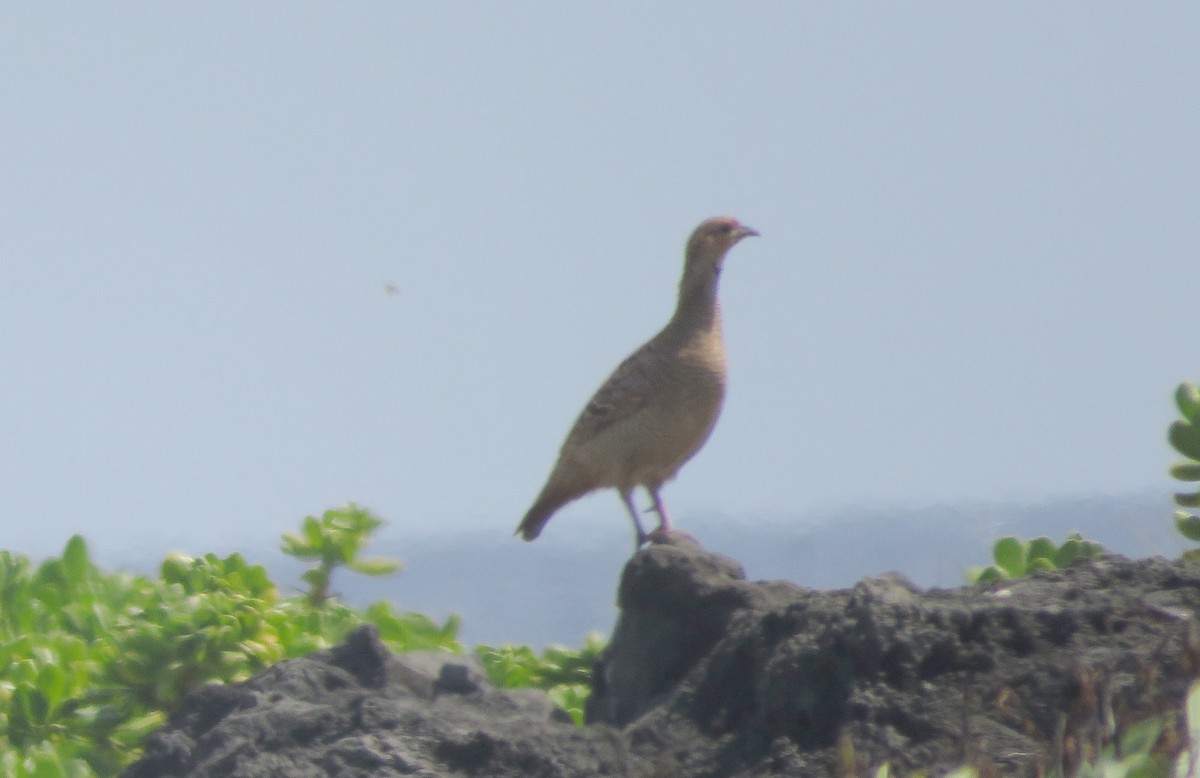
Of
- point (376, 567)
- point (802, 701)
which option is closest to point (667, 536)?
point (376, 567)

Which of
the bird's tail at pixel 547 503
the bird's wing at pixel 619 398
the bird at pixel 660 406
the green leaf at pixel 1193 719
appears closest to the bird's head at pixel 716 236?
the bird at pixel 660 406

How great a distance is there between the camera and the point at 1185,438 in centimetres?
483

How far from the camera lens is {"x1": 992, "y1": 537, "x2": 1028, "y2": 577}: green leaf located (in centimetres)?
484

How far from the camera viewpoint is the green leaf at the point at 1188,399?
A: 478cm

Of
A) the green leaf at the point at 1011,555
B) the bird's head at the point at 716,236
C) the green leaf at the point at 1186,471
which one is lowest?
the green leaf at the point at 1011,555

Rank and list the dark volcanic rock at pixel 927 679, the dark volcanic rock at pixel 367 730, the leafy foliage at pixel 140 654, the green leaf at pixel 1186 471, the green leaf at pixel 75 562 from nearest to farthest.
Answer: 1. the dark volcanic rock at pixel 927 679
2. the dark volcanic rock at pixel 367 730
3. the leafy foliage at pixel 140 654
4. the green leaf at pixel 1186 471
5. the green leaf at pixel 75 562

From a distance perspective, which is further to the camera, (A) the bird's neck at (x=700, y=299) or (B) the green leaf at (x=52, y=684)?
(A) the bird's neck at (x=700, y=299)

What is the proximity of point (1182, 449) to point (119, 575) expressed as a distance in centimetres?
354

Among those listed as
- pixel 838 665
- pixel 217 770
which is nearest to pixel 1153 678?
pixel 838 665

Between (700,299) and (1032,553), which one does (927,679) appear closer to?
(1032,553)

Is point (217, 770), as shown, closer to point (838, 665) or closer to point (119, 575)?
point (838, 665)

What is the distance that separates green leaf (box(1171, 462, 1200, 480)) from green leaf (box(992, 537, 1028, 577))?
506 millimetres

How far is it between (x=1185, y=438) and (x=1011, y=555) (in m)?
A: 0.62

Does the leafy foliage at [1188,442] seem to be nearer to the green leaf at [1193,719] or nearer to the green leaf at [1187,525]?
the green leaf at [1187,525]
